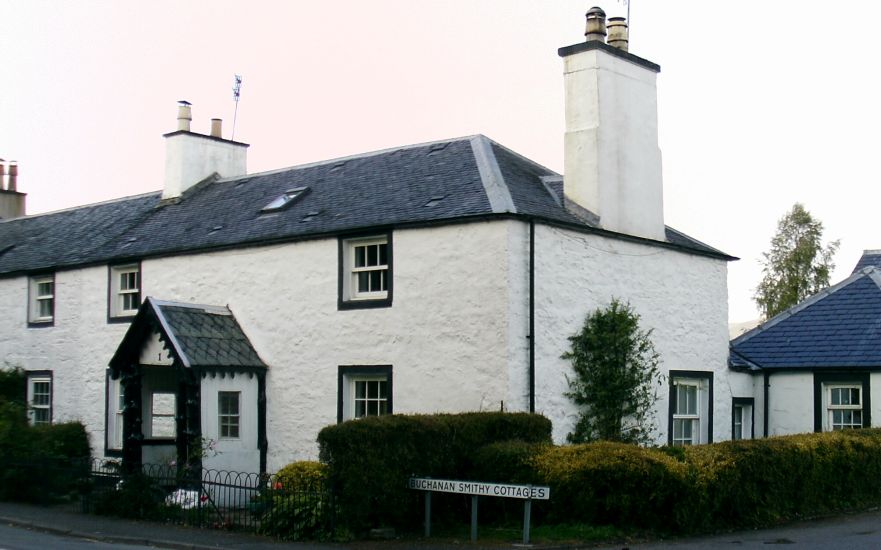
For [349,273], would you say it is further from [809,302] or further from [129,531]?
[809,302]

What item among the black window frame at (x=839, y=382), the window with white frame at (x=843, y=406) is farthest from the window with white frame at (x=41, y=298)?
the window with white frame at (x=843, y=406)

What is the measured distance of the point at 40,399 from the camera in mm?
26562

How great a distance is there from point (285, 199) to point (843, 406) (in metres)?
12.6

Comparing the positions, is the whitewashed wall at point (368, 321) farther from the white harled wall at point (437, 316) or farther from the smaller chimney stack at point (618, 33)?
the smaller chimney stack at point (618, 33)

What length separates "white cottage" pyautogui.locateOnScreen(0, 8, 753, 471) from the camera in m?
18.9

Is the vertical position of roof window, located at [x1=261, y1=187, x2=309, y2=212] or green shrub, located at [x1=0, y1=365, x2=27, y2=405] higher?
roof window, located at [x1=261, y1=187, x2=309, y2=212]

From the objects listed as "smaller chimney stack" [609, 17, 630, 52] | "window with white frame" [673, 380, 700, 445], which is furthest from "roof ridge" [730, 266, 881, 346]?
"smaller chimney stack" [609, 17, 630, 52]

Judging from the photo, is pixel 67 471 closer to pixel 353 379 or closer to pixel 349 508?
pixel 353 379

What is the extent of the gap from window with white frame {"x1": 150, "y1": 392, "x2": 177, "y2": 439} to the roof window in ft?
15.0

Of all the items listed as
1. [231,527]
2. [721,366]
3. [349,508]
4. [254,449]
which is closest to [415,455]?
[349,508]

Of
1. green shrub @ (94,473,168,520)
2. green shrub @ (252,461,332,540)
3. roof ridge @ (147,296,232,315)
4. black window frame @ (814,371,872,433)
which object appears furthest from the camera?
black window frame @ (814,371,872,433)

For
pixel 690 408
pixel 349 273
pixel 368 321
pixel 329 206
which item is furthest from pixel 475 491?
pixel 690 408

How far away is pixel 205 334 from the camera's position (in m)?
21.2

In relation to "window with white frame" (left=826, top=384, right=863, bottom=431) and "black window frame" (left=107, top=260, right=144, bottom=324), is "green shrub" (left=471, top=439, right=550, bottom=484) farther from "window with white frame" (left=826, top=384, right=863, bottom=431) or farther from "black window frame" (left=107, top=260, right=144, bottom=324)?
"black window frame" (left=107, top=260, right=144, bottom=324)
